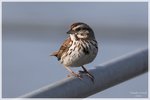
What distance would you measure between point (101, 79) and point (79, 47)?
0.90 meters

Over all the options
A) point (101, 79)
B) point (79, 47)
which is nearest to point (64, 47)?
point (79, 47)

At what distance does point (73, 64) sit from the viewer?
2086mm

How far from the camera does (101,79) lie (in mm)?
1228

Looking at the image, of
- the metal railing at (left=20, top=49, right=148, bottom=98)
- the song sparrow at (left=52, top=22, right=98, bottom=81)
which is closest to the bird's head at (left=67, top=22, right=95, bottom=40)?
the song sparrow at (left=52, top=22, right=98, bottom=81)

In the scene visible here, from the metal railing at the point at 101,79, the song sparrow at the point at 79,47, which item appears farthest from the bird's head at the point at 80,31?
the metal railing at the point at 101,79

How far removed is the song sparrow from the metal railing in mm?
614

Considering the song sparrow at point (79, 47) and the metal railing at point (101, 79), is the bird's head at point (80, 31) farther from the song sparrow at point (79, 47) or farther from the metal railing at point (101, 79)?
the metal railing at point (101, 79)

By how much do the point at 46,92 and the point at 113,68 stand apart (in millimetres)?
242

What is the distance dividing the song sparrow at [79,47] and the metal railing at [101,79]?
614 mm

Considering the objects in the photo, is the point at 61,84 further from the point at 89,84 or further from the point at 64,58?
the point at 64,58

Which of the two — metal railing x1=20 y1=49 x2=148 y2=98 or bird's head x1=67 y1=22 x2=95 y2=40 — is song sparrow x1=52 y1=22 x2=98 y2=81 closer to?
bird's head x1=67 y1=22 x2=95 y2=40

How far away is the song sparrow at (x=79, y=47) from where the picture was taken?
204 cm

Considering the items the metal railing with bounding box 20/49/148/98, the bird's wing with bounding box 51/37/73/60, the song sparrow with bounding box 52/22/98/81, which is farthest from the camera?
the bird's wing with bounding box 51/37/73/60

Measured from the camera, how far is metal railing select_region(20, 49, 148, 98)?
41.6 inches
